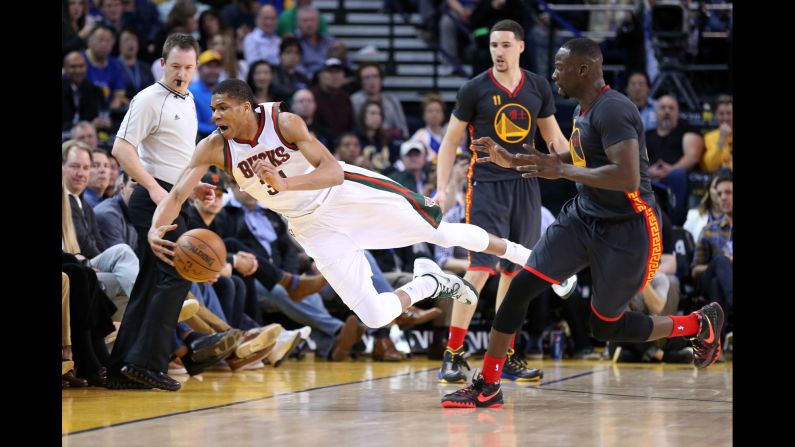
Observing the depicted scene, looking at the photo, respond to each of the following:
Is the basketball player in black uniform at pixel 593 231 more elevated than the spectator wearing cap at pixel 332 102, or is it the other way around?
the spectator wearing cap at pixel 332 102

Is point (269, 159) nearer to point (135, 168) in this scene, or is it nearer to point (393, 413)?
point (135, 168)

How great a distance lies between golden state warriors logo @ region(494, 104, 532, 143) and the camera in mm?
7289

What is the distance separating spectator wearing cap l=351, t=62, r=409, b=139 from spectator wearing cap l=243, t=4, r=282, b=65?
4.32ft

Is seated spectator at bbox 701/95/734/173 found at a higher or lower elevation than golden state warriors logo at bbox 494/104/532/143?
higher

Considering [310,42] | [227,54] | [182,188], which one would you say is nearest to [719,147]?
[310,42]

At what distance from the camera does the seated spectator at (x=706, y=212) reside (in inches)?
401

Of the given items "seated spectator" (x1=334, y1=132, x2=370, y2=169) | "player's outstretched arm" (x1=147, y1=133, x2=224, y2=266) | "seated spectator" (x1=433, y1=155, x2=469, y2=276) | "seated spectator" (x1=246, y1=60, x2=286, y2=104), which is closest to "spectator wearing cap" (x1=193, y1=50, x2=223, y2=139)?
"seated spectator" (x1=246, y1=60, x2=286, y2=104)

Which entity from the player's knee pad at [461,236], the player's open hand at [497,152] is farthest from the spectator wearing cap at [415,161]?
the player's open hand at [497,152]

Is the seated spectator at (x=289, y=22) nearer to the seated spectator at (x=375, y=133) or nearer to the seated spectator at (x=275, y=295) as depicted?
the seated spectator at (x=375, y=133)

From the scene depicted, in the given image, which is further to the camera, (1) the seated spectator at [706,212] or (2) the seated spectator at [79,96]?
(2) the seated spectator at [79,96]

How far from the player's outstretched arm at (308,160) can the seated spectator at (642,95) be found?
22.9 ft

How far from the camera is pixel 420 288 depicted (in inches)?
259

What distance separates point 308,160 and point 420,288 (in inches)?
44.1

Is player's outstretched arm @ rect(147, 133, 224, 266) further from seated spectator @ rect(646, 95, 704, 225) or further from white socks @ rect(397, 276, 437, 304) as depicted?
seated spectator @ rect(646, 95, 704, 225)
